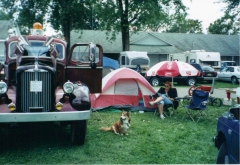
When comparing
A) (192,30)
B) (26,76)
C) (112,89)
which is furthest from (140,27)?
(192,30)

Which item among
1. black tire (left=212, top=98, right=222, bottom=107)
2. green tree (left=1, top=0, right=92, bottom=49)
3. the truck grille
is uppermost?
green tree (left=1, top=0, right=92, bottom=49)

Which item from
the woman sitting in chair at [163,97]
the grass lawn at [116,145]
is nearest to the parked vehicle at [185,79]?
the woman sitting in chair at [163,97]

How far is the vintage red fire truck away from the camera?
518cm

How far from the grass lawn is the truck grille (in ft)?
2.96

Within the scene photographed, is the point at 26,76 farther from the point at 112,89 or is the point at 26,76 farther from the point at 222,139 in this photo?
the point at 112,89

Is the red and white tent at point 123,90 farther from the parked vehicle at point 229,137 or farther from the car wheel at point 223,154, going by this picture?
the car wheel at point 223,154

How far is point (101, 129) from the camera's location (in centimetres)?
729

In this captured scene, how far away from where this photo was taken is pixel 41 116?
5.08 meters

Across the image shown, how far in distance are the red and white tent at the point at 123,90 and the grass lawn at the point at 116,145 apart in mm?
1816

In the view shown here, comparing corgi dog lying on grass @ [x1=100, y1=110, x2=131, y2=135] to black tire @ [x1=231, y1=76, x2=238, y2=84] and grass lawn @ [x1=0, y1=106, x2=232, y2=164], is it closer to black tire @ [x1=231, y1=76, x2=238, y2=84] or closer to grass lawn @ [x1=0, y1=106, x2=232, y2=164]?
grass lawn @ [x1=0, y1=106, x2=232, y2=164]

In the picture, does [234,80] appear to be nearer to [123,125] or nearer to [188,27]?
[123,125]

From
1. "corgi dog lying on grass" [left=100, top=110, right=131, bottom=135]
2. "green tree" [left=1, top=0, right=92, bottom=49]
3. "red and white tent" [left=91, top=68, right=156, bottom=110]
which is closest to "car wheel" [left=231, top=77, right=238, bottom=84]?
"green tree" [left=1, top=0, right=92, bottom=49]

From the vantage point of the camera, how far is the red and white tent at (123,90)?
1013cm

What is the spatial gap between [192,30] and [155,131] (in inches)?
2381
